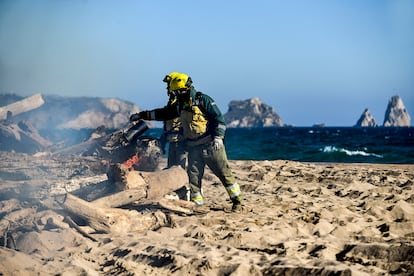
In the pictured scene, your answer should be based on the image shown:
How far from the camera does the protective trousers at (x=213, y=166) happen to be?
691 cm

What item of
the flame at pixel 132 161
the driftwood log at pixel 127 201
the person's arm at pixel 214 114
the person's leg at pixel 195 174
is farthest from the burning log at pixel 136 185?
the flame at pixel 132 161

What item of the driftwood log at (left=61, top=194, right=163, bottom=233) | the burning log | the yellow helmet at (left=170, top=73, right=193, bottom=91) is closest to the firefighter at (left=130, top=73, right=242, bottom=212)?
the yellow helmet at (left=170, top=73, right=193, bottom=91)

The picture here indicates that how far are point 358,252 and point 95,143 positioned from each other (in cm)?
748

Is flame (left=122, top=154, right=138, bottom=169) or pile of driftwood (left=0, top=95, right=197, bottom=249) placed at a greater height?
flame (left=122, top=154, right=138, bottom=169)

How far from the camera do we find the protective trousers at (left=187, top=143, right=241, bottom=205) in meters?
6.91

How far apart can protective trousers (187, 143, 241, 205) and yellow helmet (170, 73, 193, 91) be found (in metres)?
1.00

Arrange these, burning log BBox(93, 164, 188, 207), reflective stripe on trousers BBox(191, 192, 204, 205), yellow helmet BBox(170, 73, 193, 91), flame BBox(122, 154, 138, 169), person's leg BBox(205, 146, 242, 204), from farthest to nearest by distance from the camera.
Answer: flame BBox(122, 154, 138, 169) → reflective stripe on trousers BBox(191, 192, 204, 205) → person's leg BBox(205, 146, 242, 204) → yellow helmet BBox(170, 73, 193, 91) → burning log BBox(93, 164, 188, 207)

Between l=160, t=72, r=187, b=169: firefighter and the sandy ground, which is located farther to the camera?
l=160, t=72, r=187, b=169: firefighter

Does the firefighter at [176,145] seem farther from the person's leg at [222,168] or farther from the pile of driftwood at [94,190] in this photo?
the person's leg at [222,168]

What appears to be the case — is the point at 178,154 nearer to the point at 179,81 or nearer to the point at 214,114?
the point at 214,114

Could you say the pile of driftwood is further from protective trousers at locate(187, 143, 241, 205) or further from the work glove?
the work glove

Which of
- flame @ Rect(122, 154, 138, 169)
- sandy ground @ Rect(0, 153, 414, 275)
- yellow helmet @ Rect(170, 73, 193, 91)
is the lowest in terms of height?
sandy ground @ Rect(0, 153, 414, 275)

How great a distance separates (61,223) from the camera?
5602 mm

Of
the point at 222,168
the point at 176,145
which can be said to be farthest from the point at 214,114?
the point at 176,145
